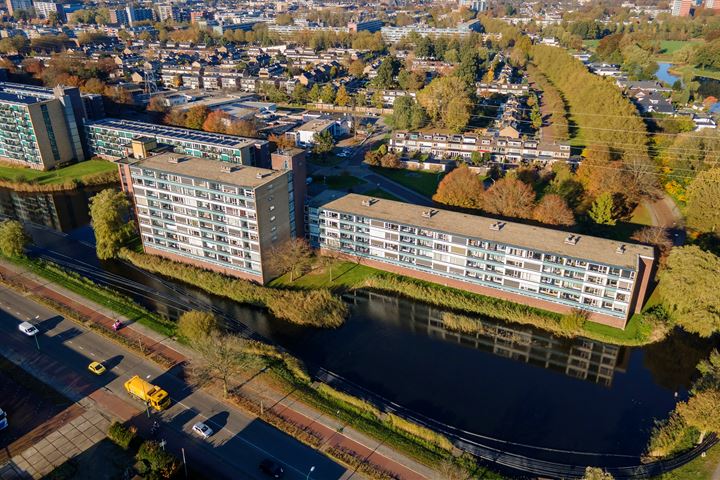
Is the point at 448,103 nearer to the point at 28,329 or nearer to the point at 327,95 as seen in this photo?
the point at 327,95

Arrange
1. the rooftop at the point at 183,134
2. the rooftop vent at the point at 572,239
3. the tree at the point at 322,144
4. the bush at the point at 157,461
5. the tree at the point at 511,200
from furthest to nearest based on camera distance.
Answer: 1. the tree at the point at 322,144
2. the rooftop at the point at 183,134
3. the tree at the point at 511,200
4. the rooftop vent at the point at 572,239
5. the bush at the point at 157,461

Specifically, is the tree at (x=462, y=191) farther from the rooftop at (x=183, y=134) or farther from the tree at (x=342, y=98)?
the tree at (x=342, y=98)

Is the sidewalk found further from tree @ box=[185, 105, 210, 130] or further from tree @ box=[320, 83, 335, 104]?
tree @ box=[320, 83, 335, 104]

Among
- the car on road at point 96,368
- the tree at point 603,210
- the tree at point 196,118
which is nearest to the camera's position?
the car on road at point 96,368

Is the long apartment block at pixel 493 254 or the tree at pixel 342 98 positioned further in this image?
the tree at pixel 342 98

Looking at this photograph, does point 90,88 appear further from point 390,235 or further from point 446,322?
point 446,322

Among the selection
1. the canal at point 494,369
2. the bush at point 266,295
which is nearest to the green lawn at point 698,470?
the canal at point 494,369

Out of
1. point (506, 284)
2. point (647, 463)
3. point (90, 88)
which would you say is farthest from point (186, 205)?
point (90, 88)

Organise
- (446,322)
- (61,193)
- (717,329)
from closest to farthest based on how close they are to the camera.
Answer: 1. (717,329)
2. (446,322)
3. (61,193)
